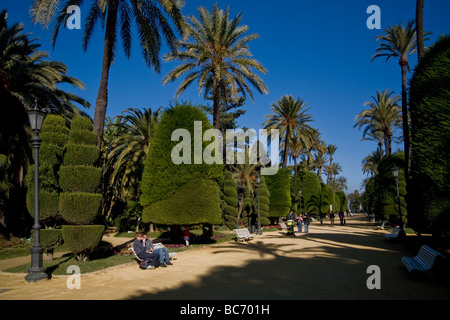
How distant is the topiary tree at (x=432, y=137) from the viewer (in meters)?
9.45

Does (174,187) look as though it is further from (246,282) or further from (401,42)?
(401,42)

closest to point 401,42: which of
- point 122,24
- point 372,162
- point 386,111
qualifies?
point 386,111

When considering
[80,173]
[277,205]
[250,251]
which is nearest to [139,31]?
[80,173]

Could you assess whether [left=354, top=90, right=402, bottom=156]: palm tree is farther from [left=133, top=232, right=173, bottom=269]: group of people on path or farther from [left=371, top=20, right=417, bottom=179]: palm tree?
[left=133, top=232, right=173, bottom=269]: group of people on path

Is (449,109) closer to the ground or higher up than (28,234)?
higher up

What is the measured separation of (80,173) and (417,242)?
14.4 m

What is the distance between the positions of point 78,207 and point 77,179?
101cm

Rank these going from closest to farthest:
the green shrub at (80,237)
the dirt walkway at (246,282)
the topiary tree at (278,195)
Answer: the dirt walkway at (246,282) < the green shrub at (80,237) < the topiary tree at (278,195)

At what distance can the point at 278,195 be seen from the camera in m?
33.6

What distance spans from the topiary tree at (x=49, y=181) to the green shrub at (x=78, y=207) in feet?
2.73

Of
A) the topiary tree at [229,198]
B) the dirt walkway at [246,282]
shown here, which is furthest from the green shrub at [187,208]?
the topiary tree at [229,198]

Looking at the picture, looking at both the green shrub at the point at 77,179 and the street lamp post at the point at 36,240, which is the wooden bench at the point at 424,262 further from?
the green shrub at the point at 77,179
